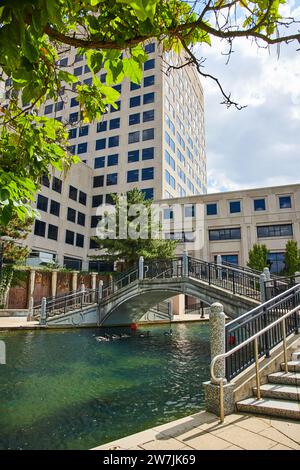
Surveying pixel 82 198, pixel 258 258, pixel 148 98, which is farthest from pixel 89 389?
pixel 148 98

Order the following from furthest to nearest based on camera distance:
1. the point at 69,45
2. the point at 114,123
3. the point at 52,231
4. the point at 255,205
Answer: the point at 114,123, the point at 52,231, the point at 255,205, the point at 69,45

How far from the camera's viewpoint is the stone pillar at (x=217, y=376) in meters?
5.54

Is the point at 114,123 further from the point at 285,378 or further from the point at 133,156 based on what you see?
the point at 285,378

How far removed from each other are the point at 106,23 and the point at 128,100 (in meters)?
49.7

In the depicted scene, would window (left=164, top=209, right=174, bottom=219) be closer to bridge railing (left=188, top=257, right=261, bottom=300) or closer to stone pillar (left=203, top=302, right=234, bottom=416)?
bridge railing (left=188, top=257, right=261, bottom=300)

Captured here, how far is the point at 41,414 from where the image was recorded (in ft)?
23.6

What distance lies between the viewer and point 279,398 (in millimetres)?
5871

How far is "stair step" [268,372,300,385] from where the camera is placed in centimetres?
628

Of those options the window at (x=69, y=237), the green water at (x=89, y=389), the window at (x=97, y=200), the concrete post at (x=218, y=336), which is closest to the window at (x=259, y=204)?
the window at (x=97, y=200)

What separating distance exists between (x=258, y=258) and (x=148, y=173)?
754 inches

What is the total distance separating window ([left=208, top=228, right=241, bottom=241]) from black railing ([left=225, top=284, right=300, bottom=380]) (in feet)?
100.0

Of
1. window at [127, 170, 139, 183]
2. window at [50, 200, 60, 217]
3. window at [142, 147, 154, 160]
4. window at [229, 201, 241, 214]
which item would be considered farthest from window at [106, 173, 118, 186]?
window at [229, 201, 241, 214]
